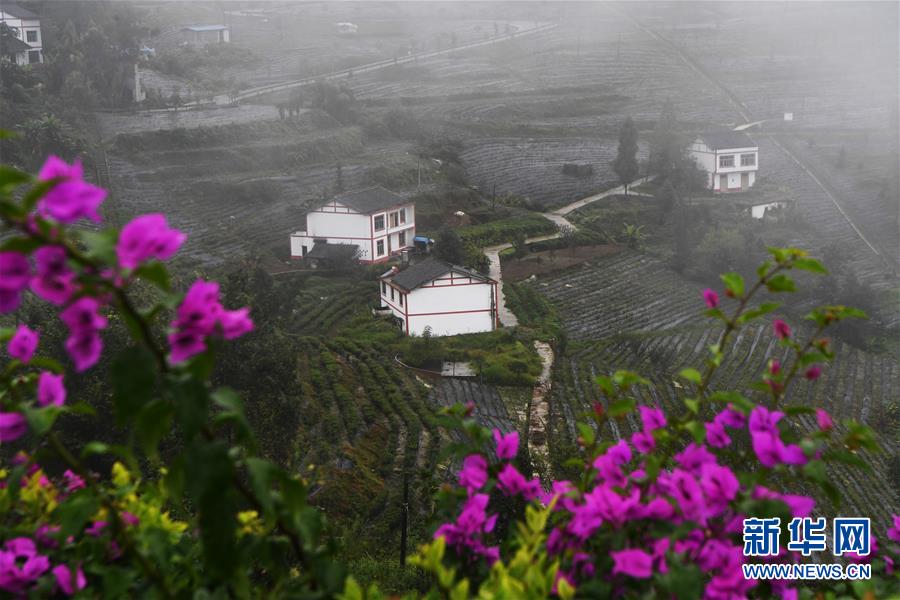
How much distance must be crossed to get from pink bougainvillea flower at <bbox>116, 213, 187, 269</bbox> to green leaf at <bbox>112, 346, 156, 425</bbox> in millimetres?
80

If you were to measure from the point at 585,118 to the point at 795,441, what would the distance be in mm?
30670

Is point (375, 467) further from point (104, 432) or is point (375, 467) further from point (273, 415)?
point (104, 432)

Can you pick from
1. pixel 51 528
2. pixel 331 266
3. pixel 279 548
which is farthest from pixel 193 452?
pixel 331 266

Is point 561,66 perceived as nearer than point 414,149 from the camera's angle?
No

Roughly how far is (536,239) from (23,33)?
13733mm

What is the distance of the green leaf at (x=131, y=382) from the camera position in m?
0.82

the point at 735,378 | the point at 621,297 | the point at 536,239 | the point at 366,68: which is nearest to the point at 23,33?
the point at 366,68

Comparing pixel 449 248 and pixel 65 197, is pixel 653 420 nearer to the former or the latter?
pixel 65 197

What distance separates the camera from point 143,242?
2.75 ft

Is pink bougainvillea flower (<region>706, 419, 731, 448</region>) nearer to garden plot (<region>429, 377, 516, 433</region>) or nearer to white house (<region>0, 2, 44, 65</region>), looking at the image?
garden plot (<region>429, 377, 516, 433</region>)

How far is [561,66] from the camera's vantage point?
117ft

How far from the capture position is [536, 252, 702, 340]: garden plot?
55.2 ft

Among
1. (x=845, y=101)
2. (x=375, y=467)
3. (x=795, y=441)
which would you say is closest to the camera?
(x=795, y=441)

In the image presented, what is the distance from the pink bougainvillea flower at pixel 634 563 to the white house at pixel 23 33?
24.7 meters
